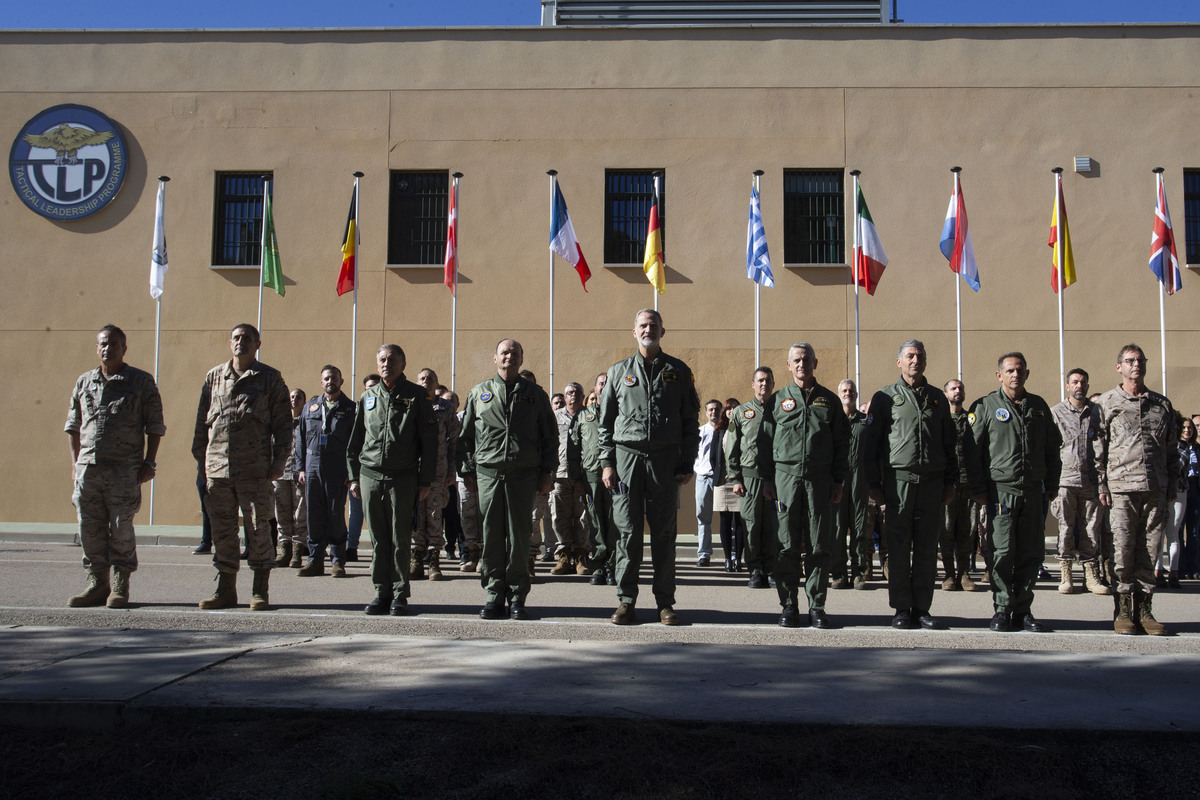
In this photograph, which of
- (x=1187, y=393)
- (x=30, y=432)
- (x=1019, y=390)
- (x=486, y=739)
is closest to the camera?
(x=486, y=739)

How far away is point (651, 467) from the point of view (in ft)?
21.9

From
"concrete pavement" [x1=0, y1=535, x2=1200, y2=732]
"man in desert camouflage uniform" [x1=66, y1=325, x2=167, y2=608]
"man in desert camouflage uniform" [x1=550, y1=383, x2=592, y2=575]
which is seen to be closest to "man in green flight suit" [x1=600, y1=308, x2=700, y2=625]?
"concrete pavement" [x1=0, y1=535, x2=1200, y2=732]

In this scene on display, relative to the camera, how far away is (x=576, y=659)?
5.10 meters

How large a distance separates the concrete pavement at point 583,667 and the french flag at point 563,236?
8.41m

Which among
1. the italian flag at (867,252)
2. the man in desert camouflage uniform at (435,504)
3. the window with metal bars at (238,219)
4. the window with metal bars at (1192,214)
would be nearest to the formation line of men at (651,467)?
→ the man in desert camouflage uniform at (435,504)

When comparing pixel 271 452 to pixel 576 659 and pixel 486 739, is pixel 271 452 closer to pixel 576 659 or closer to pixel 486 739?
pixel 576 659

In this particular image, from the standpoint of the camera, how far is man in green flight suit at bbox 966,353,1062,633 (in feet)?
22.0

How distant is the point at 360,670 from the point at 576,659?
1.12m

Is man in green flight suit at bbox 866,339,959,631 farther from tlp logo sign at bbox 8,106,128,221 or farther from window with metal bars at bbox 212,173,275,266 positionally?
tlp logo sign at bbox 8,106,128,221

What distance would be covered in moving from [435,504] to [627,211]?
831 centimetres

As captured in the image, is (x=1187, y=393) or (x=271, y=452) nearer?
(x=271, y=452)

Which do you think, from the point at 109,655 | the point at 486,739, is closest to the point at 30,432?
the point at 109,655

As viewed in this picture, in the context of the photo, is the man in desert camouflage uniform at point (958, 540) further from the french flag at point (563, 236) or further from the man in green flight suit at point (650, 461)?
the french flag at point (563, 236)

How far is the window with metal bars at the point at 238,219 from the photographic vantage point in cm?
1698
